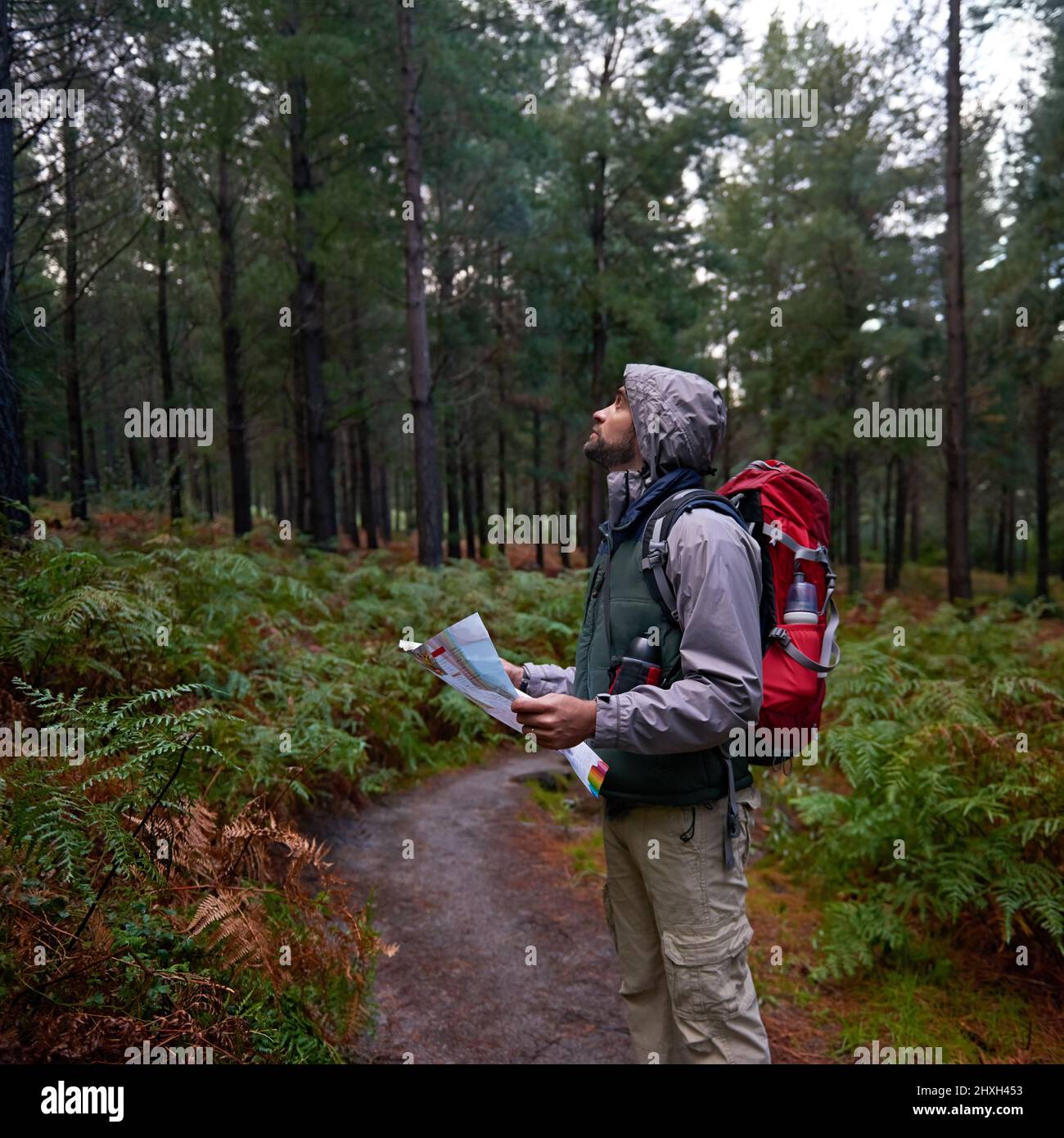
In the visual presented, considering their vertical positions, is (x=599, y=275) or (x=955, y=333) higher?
(x=599, y=275)

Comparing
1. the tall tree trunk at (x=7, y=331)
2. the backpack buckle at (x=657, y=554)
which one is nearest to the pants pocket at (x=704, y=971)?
the backpack buckle at (x=657, y=554)

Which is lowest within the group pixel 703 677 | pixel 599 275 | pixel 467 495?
pixel 703 677

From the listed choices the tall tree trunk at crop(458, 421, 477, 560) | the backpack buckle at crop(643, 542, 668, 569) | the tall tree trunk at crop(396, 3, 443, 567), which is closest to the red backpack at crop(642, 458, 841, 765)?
the backpack buckle at crop(643, 542, 668, 569)

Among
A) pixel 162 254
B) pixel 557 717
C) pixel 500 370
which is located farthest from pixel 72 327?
pixel 557 717

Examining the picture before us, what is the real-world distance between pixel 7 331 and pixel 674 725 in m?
7.08

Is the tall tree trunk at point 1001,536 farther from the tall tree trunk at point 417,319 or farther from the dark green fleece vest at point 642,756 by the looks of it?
the dark green fleece vest at point 642,756

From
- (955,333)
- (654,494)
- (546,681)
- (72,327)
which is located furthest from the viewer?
(72,327)

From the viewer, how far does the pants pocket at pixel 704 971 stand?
2625mm

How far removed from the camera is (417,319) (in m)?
14.1

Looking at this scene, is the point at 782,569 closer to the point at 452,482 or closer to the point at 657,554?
the point at 657,554

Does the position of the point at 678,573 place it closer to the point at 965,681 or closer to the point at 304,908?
the point at 304,908

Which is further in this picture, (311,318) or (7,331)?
(311,318)
